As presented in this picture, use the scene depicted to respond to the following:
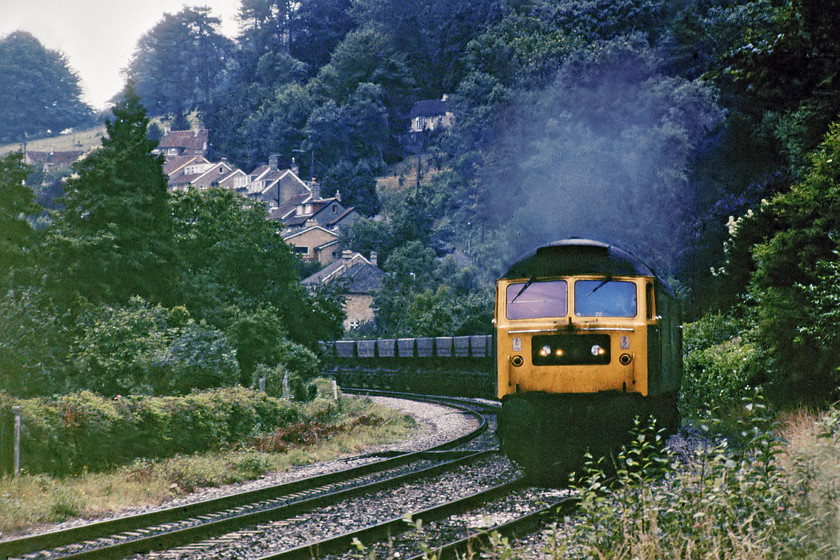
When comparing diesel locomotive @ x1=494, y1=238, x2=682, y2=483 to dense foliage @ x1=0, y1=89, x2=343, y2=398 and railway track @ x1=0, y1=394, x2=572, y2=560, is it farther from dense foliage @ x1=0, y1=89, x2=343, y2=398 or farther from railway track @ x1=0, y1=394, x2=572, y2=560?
dense foliage @ x1=0, y1=89, x2=343, y2=398

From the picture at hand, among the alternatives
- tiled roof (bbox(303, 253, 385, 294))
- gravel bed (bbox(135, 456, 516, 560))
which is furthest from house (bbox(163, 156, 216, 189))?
gravel bed (bbox(135, 456, 516, 560))

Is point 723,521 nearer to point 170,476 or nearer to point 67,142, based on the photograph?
point 170,476

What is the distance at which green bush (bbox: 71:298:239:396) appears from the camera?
2330 centimetres

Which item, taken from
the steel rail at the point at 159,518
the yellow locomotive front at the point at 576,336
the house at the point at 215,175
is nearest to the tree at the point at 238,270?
the steel rail at the point at 159,518

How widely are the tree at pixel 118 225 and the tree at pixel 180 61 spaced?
116 metres

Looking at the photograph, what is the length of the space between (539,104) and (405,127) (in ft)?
242

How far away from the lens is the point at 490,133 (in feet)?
230

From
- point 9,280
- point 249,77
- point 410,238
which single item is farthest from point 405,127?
point 9,280

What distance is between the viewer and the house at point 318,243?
96.2 metres

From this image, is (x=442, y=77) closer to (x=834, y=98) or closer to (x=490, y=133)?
(x=490, y=133)

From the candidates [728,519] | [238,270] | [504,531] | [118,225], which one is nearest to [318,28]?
[238,270]

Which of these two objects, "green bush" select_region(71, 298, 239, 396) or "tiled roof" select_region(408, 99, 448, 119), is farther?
"tiled roof" select_region(408, 99, 448, 119)

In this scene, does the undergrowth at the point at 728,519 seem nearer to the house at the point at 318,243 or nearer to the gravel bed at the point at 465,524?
the gravel bed at the point at 465,524

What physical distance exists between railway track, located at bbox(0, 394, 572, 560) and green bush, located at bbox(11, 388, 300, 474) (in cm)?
368
